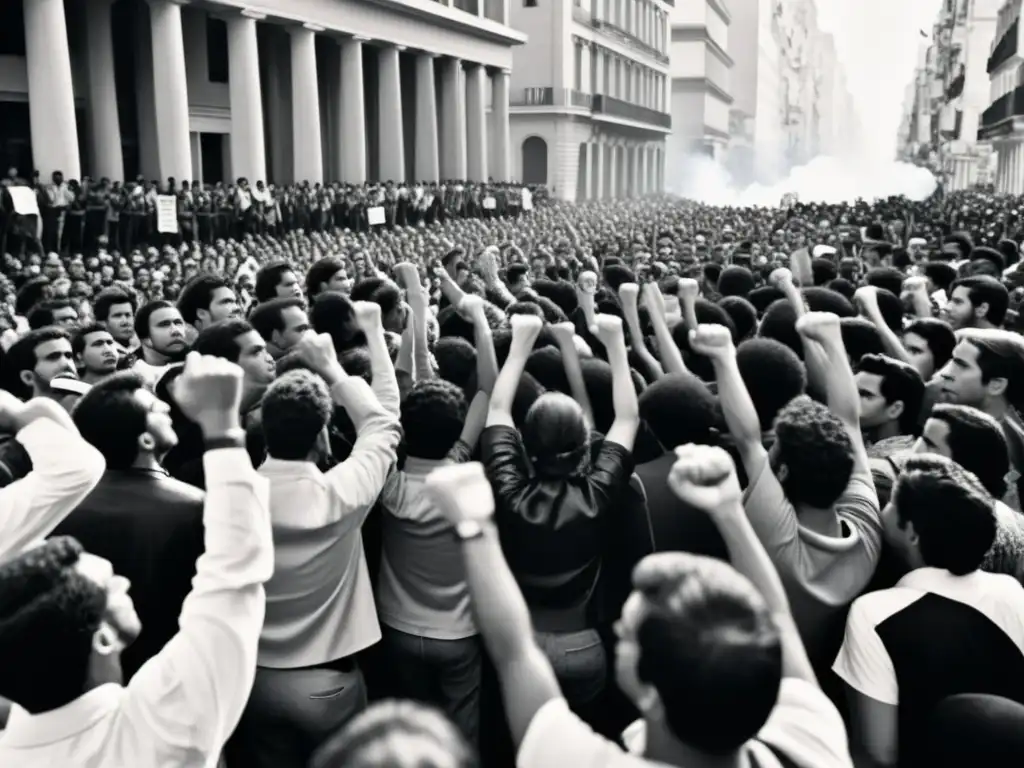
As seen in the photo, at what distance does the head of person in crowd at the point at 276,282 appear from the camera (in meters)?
7.89

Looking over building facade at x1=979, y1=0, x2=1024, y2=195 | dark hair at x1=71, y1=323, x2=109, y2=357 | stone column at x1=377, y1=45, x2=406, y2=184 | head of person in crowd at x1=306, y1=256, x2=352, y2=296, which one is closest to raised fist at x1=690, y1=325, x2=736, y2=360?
dark hair at x1=71, y1=323, x2=109, y2=357

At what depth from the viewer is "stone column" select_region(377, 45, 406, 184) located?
42312mm

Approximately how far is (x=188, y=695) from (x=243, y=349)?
301 centimetres

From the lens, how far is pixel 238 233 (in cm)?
2631

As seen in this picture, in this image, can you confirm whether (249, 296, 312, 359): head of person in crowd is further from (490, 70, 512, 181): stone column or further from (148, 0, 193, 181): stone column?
(490, 70, 512, 181): stone column

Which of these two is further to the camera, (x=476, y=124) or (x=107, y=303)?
(x=476, y=124)

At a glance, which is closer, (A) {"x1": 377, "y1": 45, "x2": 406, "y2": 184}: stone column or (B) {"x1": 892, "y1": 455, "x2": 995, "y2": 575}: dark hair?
(B) {"x1": 892, "y1": 455, "x2": 995, "y2": 575}: dark hair

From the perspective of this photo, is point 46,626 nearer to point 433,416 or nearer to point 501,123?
point 433,416

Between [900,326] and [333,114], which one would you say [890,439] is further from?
[333,114]

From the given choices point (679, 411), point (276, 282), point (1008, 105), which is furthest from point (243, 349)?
point (1008, 105)

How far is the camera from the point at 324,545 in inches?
147

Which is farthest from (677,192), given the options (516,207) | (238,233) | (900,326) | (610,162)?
(900,326)

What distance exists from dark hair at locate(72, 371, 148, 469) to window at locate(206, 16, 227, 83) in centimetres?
3514

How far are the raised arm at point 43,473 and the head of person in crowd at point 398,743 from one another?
1.33 meters
